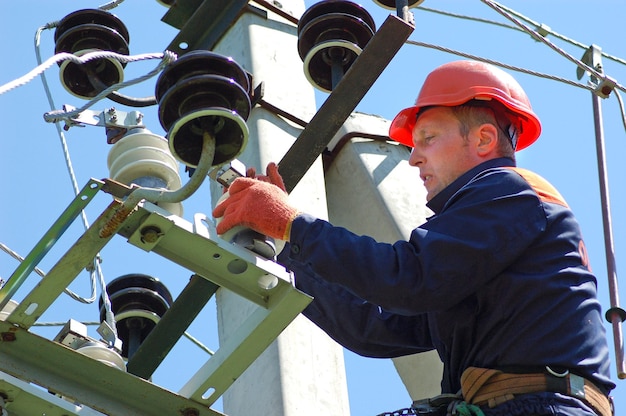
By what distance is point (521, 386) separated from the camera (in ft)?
A: 13.5

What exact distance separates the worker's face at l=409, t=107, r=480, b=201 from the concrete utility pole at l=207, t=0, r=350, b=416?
0.79 metres

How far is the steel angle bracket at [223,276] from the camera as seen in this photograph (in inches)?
166

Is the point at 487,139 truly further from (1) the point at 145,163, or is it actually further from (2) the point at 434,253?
(1) the point at 145,163

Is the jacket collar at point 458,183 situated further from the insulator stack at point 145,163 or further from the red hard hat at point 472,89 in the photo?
the insulator stack at point 145,163

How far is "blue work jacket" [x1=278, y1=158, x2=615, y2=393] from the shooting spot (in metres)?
4.20

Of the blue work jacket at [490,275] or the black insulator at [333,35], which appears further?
the black insulator at [333,35]

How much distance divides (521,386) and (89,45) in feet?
8.19

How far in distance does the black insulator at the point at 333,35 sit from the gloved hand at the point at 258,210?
4.38 feet

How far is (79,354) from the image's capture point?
4223 millimetres

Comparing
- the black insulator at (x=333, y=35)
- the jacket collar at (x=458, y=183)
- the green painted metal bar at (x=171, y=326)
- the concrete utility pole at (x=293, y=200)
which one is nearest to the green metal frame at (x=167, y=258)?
the jacket collar at (x=458, y=183)

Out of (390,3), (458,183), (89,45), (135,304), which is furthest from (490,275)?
(89,45)

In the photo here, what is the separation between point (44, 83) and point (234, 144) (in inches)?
80.4

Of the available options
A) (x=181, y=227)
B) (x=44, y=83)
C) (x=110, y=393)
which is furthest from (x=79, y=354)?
(x=44, y=83)

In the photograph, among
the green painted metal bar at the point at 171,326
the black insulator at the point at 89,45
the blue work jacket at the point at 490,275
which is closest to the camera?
the blue work jacket at the point at 490,275
